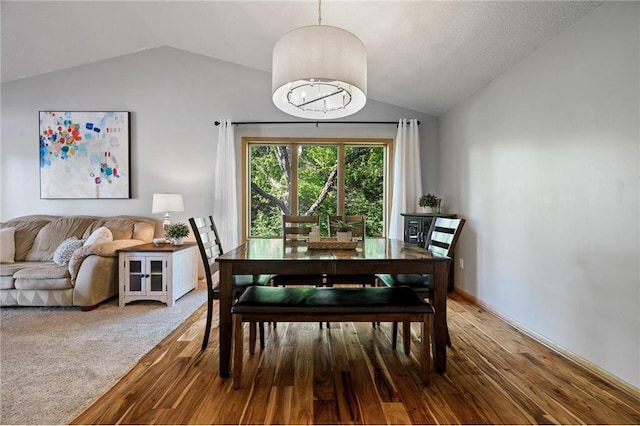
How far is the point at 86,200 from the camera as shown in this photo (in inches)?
163

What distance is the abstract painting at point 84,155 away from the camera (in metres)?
4.12

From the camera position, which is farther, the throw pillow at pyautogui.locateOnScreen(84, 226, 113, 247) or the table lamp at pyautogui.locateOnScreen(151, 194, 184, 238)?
the table lamp at pyautogui.locateOnScreen(151, 194, 184, 238)

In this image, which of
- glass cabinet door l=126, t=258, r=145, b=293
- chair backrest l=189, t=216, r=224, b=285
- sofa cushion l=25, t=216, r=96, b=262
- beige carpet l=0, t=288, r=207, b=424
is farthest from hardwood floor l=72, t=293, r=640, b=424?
sofa cushion l=25, t=216, r=96, b=262

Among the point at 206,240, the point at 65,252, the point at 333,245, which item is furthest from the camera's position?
the point at 65,252

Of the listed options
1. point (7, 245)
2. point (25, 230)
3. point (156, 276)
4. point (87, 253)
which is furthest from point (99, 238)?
point (25, 230)

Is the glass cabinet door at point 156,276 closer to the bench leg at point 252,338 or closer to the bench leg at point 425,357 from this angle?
the bench leg at point 252,338

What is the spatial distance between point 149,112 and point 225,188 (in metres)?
1.46

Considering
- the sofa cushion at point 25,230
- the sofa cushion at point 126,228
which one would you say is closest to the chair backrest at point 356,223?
the sofa cushion at point 126,228

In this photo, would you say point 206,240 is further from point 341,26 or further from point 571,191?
point 571,191

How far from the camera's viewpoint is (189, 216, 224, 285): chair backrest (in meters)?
2.11

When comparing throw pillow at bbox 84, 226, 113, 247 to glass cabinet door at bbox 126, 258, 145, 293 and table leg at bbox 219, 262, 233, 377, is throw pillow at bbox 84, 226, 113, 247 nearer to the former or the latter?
glass cabinet door at bbox 126, 258, 145, 293

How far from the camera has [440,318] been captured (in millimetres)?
1863

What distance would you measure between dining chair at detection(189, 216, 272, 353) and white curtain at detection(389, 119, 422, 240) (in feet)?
7.16

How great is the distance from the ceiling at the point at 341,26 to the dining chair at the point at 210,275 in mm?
2024
